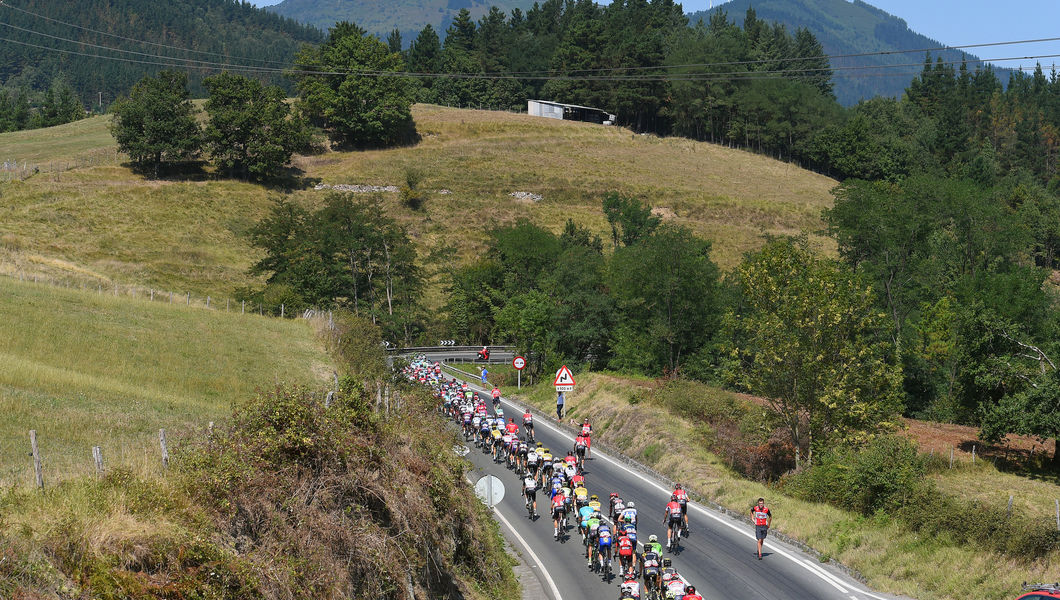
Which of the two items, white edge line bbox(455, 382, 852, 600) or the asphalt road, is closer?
the asphalt road

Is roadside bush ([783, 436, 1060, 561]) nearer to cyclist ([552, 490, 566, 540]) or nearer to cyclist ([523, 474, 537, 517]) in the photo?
A: cyclist ([552, 490, 566, 540])

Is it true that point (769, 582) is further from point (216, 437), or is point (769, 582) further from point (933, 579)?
point (216, 437)

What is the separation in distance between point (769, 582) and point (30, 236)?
70640 millimetres

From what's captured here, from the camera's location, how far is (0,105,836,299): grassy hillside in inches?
2938

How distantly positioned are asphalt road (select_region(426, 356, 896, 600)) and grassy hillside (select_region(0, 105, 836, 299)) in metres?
42.7

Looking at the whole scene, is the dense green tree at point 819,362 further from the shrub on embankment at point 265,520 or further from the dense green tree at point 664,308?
the dense green tree at point 664,308

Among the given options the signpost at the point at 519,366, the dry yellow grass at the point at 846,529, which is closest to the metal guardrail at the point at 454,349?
the signpost at the point at 519,366

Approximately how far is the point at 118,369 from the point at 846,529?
2345 centimetres

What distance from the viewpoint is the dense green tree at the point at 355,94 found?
12162cm

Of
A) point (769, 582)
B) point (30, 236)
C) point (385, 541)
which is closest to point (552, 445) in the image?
point (769, 582)

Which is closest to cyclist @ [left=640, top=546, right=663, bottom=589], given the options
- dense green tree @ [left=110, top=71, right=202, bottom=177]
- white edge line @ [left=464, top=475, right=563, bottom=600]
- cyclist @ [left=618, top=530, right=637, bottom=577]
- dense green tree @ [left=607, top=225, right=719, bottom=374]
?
cyclist @ [left=618, top=530, right=637, bottom=577]

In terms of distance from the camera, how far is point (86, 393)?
76.8ft

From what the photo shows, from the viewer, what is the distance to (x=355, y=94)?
123 metres

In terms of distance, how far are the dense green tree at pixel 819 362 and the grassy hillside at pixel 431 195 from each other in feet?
145
